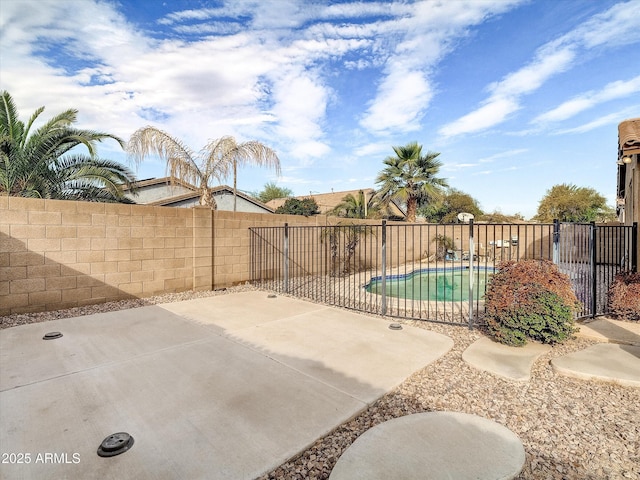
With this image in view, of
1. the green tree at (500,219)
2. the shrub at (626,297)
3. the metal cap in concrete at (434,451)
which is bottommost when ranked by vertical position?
the metal cap in concrete at (434,451)

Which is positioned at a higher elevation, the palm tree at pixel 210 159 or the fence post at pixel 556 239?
the palm tree at pixel 210 159

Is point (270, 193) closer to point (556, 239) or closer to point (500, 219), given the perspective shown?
point (500, 219)

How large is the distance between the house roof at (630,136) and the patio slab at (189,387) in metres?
3.22

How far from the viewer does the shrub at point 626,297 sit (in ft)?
15.2

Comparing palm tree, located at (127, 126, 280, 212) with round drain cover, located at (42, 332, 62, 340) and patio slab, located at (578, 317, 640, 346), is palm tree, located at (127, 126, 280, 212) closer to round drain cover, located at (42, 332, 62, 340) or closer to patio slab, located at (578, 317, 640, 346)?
round drain cover, located at (42, 332, 62, 340)

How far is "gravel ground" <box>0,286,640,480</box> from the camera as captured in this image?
188 centimetres

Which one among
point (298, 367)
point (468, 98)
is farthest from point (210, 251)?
point (468, 98)

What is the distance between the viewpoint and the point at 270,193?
3938cm

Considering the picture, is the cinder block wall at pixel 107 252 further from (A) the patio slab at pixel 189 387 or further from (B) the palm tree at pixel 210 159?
(B) the palm tree at pixel 210 159

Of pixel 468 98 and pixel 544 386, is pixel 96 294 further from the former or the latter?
pixel 468 98

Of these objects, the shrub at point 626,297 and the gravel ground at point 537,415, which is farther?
the shrub at point 626,297

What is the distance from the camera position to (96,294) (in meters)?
5.66

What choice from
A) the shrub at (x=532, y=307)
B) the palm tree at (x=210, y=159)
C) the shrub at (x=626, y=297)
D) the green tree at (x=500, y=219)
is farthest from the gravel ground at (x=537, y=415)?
the green tree at (x=500, y=219)

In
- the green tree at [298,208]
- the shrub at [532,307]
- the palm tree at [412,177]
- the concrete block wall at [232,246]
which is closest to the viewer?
the shrub at [532,307]
